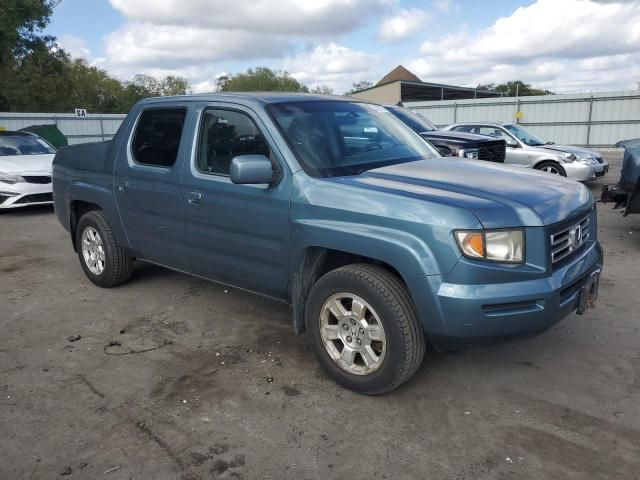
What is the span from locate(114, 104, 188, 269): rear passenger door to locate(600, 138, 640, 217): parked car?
5263 mm

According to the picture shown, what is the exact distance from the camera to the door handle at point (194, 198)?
13.4 feet

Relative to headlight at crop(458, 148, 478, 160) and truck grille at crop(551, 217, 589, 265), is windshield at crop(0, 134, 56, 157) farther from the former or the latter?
truck grille at crop(551, 217, 589, 265)

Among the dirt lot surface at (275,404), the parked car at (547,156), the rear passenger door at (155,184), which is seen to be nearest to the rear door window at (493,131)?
the parked car at (547,156)

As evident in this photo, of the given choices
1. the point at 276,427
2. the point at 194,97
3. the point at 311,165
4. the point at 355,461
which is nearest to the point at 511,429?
the point at 355,461

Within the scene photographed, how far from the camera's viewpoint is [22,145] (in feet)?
36.2

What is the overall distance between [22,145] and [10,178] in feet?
5.41

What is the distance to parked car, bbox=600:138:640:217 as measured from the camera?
252 inches

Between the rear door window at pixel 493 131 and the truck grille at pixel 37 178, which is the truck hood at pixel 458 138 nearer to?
the rear door window at pixel 493 131

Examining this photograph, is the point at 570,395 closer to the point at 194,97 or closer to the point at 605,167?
the point at 194,97

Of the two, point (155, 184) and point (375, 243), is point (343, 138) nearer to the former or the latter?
point (375, 243)

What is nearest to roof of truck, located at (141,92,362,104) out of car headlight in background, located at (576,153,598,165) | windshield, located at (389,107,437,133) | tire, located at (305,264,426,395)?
tire, located at (305,264,426,395)

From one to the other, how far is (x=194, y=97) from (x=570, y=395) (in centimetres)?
348

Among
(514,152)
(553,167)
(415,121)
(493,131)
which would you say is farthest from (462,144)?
(493,131)

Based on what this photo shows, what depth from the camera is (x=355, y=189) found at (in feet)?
10.7
